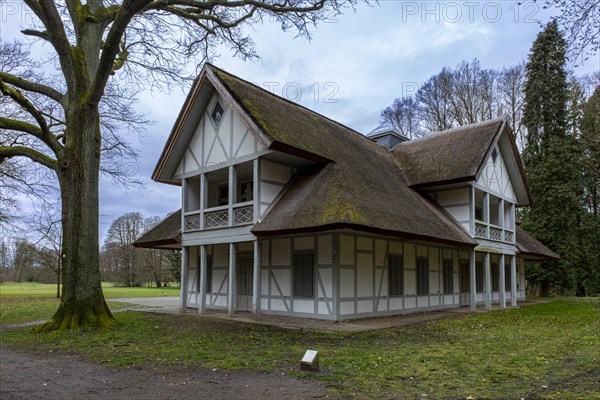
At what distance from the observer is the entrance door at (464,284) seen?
1955 centimetres

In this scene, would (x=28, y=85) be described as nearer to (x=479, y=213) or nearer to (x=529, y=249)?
(x=479, y=213)

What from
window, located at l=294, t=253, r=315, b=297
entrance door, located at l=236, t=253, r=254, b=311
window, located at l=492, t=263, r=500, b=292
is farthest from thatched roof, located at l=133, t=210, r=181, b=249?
window, located at l=492, t=263, r=500, b=292

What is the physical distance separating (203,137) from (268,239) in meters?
4.64

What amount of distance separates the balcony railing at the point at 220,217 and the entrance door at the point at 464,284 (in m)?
10.7

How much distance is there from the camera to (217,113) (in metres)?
15.9

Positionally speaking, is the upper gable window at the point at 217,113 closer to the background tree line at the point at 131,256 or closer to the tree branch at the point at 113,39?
the tree branch at the point at 113,39

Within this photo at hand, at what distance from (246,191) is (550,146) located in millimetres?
21177

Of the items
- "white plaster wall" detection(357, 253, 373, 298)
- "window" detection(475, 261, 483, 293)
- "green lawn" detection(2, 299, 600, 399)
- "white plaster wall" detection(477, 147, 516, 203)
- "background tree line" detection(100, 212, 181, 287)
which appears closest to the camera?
"green lawn" detection(2, 299, 600, 399)

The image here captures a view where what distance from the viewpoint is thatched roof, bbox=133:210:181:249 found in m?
16.7

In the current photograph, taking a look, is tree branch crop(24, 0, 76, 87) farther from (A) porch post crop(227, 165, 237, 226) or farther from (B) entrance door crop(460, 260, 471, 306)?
(B) entrance door crop(460, 260, 471, 306)

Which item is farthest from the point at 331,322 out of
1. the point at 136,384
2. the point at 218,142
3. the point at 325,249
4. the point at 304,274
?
the point at 136,384

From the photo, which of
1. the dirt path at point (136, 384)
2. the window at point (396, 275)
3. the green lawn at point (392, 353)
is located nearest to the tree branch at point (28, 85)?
the green lawn at point (392, 353)

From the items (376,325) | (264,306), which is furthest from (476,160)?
(264,306)

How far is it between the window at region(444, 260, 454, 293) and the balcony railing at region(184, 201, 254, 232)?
918cm
